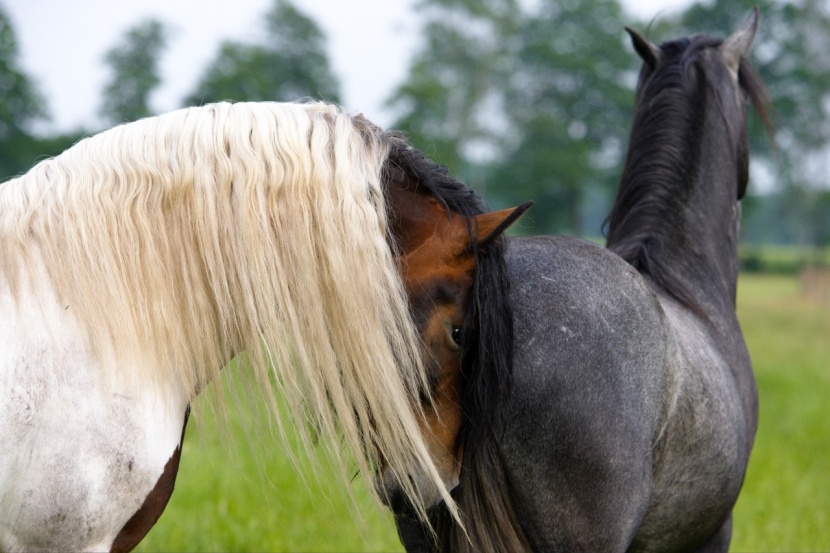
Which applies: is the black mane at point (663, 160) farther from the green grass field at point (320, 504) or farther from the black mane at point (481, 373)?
the green grass field at point (320, 504)

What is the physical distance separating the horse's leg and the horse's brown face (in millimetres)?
538

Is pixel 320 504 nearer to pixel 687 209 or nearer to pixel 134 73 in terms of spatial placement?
pixel 687 209

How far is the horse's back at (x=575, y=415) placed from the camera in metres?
2.14

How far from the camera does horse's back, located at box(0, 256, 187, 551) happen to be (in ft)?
5.22

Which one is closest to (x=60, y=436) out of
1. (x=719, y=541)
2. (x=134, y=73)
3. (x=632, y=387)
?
(x=632, y=387)

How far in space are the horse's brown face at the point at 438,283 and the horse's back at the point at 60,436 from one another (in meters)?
0.65

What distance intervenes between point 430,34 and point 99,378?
36.6m

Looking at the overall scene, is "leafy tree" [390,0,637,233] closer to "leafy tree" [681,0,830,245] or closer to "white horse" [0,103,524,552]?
"leafy tree" [681,0,830,245]

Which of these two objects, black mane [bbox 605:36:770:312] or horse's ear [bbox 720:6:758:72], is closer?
black mane [bbox 605:36:770:312]

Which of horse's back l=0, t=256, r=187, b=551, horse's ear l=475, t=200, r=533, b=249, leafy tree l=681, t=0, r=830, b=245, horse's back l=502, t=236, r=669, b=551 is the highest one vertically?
leafy tree l=681, t=0, r=830, b=245

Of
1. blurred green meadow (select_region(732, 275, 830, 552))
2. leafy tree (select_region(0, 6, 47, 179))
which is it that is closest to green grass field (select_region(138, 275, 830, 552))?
blurred green meadow (select_region(732, 275, 830, 552))

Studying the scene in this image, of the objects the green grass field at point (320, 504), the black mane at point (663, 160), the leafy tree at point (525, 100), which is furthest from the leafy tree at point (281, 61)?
the black mane at point (663, 160)

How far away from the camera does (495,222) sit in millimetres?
1996

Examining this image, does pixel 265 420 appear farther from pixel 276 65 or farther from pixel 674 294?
pixel 276 65
